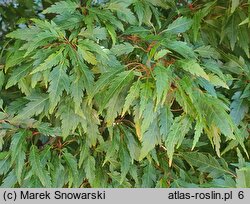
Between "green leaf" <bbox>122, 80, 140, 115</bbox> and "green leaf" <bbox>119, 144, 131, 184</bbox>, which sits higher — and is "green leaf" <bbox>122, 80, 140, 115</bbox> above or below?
above

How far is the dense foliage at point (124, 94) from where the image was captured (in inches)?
39.6

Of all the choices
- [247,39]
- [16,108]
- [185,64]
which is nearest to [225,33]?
[247,39]

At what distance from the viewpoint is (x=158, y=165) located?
1230mm

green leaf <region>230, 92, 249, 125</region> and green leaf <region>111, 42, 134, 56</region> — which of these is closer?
green leaf <region>111, 42, 134, 56</region>

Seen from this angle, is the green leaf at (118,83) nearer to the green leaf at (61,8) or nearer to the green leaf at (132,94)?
the green leaf at (132,94)

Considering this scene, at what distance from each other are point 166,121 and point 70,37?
35 cm

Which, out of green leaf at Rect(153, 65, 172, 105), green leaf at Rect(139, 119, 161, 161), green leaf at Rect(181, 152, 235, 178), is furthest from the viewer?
green leaf at Rect(181, 152, 235, 178)

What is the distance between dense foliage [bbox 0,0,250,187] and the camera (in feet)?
3.30

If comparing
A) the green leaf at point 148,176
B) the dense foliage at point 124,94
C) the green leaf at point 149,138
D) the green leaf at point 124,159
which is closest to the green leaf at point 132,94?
the dense foliage at point 124,94

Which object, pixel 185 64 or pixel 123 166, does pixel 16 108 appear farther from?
pixel 185 64

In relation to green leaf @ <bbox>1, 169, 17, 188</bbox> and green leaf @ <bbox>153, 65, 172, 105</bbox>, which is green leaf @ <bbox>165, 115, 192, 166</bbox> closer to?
green leaf @ <bbox>153, 65, 172, 105</bbox>

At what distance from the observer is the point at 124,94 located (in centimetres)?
103

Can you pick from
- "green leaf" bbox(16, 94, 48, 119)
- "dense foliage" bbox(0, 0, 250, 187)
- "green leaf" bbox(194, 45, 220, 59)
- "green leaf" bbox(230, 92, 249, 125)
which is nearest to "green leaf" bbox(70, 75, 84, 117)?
"dense foliage" bbox(0, 0, 250, 187)

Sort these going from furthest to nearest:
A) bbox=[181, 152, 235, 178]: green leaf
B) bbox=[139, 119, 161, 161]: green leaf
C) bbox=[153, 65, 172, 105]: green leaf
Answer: bbox=[181, 152, 235, 178]: green leaf < bbox=[139, 119, 161, 161]: green leaf < bbox=[153, 65, 172, 105]: green leaf
